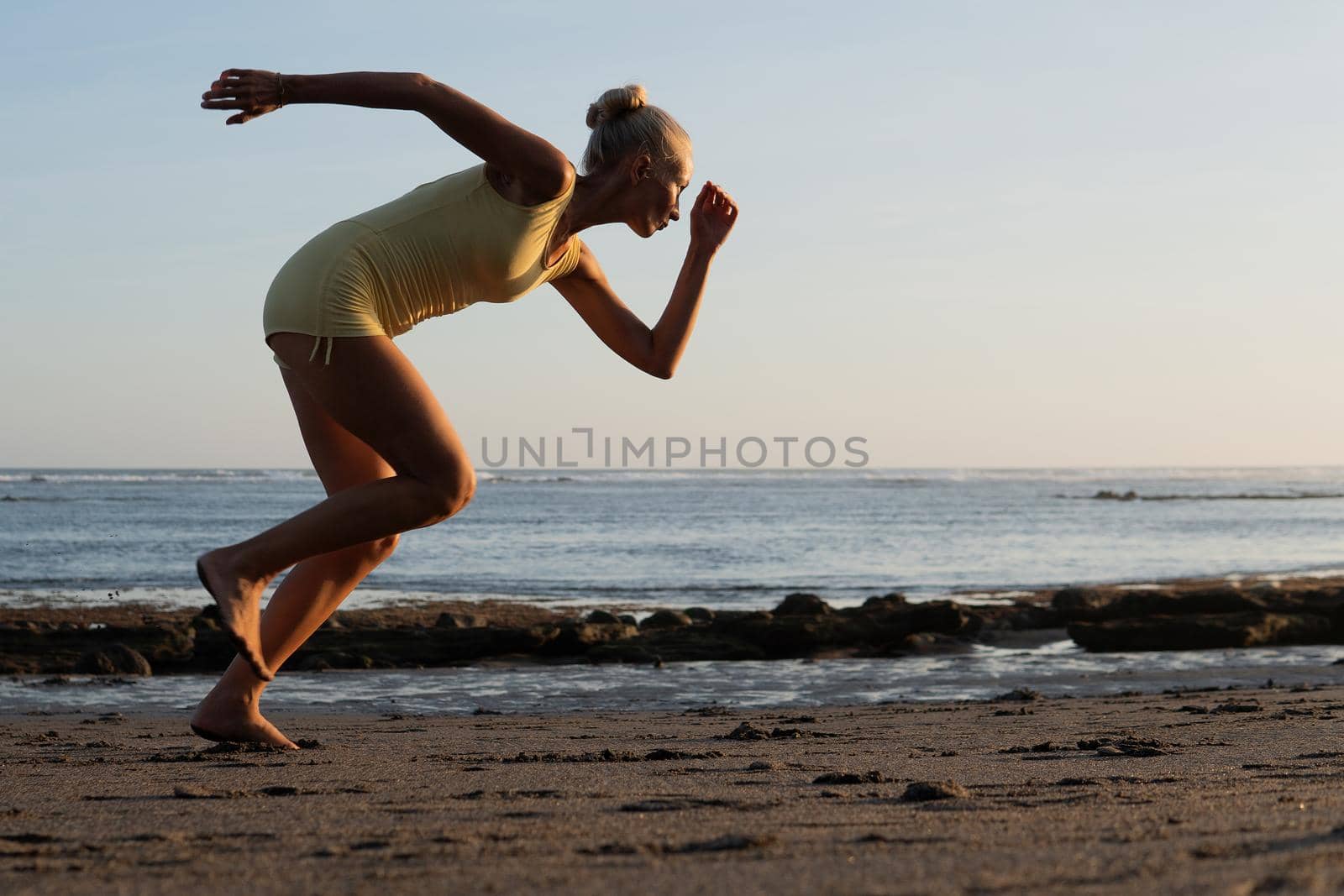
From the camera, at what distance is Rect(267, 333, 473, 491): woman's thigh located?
3.10m

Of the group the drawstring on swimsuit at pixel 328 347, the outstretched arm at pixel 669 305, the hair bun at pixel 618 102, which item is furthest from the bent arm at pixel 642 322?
the drawstring on swimsuit at pixel 328 347

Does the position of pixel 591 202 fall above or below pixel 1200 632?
above

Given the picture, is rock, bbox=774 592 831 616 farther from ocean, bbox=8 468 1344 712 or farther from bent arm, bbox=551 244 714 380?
bent arm, bbox=551 244 714 380

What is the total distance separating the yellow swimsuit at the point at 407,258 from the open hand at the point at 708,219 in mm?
674

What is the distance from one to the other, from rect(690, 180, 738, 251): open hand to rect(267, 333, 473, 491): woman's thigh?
3.29 feet

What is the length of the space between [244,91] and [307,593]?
141 centimetres

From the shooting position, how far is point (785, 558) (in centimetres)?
2117

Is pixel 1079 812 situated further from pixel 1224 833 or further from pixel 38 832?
pixel 38 832

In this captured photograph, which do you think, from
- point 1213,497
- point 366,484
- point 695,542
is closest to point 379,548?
point 366,484

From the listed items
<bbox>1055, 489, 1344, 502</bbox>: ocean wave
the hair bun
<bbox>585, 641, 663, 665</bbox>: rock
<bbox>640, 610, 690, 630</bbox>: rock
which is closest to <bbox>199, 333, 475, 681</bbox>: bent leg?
the hair bun

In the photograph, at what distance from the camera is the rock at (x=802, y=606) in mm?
12023

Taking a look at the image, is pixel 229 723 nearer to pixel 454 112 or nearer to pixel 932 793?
A: pixel 454 112

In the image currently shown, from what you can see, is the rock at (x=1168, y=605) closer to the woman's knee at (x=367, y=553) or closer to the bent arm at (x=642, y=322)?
the bent arm at (x=642, y=322)

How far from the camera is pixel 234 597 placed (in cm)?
310
